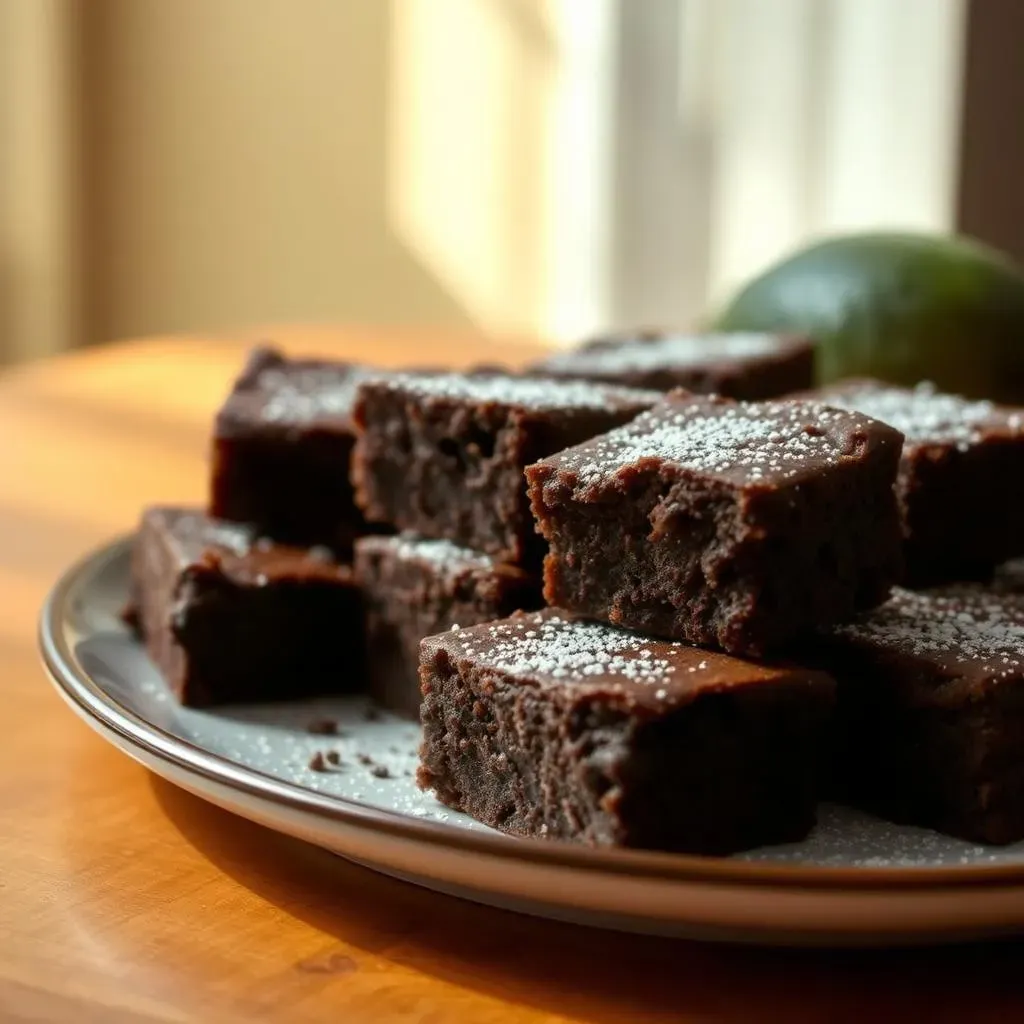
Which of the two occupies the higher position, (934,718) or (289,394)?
(289,394)

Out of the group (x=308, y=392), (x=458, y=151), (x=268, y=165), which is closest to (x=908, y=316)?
(x=308, y=392)

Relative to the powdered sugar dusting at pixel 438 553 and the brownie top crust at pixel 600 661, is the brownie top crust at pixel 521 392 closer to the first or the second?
the powdered sugar dusting at pixel 438 553

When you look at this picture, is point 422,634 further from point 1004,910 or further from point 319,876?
point 1004,910

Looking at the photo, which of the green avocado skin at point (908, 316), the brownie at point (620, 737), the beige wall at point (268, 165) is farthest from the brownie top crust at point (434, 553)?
the beige wall at point (268, 165)

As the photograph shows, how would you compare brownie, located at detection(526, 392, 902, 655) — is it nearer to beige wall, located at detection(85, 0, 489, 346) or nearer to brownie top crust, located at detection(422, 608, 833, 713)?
brownie top crust, located at detection(422, 608, 833, 713)

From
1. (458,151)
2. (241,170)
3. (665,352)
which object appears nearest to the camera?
(665,352)

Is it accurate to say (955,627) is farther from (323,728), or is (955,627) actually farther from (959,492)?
(323,728)

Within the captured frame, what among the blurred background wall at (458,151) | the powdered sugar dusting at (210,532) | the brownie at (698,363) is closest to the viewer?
the powdered sugar dusting at (210,532)
